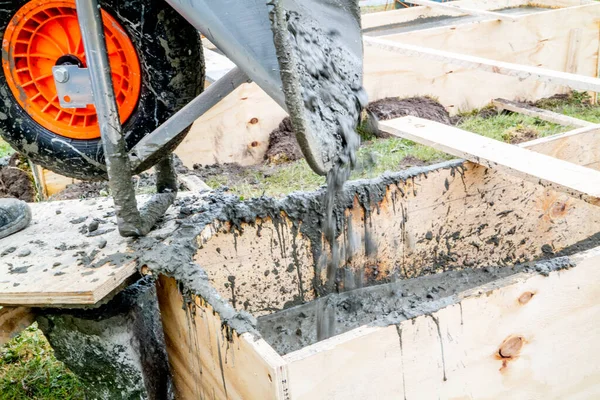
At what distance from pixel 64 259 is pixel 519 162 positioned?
68.4 inches

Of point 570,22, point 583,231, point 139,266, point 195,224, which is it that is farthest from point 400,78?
point 139,266

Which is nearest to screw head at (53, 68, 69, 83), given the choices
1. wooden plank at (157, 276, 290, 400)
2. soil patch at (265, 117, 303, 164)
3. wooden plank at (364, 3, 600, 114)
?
wooden plank at (157, 276, 290, 400)

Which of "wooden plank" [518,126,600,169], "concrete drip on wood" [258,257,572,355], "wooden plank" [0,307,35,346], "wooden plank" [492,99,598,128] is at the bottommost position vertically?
"concrete drip on wood" [258,257,572,355]

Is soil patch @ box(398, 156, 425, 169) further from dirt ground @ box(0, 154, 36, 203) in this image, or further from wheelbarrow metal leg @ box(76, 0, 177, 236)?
dirt ground @ box(0, 154, 36, 203)

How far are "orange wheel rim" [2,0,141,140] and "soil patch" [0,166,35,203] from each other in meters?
2.08

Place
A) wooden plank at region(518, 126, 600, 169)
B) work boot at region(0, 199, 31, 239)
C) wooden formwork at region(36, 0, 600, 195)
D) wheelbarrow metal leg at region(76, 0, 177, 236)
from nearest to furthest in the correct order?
1. wheelbarrow metal leg at region(76, 0, 177, 236)
2. work boot at region(0, 199, 31, 239)
3. wooden plank at region(518, 126, 600, 169)
4. wooden formwork at region(36, 0, 600, 195)

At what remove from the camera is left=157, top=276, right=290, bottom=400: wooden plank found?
1.51 metres

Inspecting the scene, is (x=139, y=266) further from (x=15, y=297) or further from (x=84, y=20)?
(x=84, y=20)

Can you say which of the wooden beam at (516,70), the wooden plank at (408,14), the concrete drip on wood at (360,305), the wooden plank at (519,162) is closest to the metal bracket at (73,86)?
the concrete drip on wood at (360,305)

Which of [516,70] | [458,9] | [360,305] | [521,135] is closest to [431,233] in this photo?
[360,305]

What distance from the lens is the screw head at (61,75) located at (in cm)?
188

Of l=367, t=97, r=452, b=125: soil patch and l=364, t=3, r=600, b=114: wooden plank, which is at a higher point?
l=364, t=3, r=600, b=114: wooden plank

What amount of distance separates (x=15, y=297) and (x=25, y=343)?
3.59ft

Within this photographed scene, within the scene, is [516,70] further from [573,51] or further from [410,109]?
[573,51]
